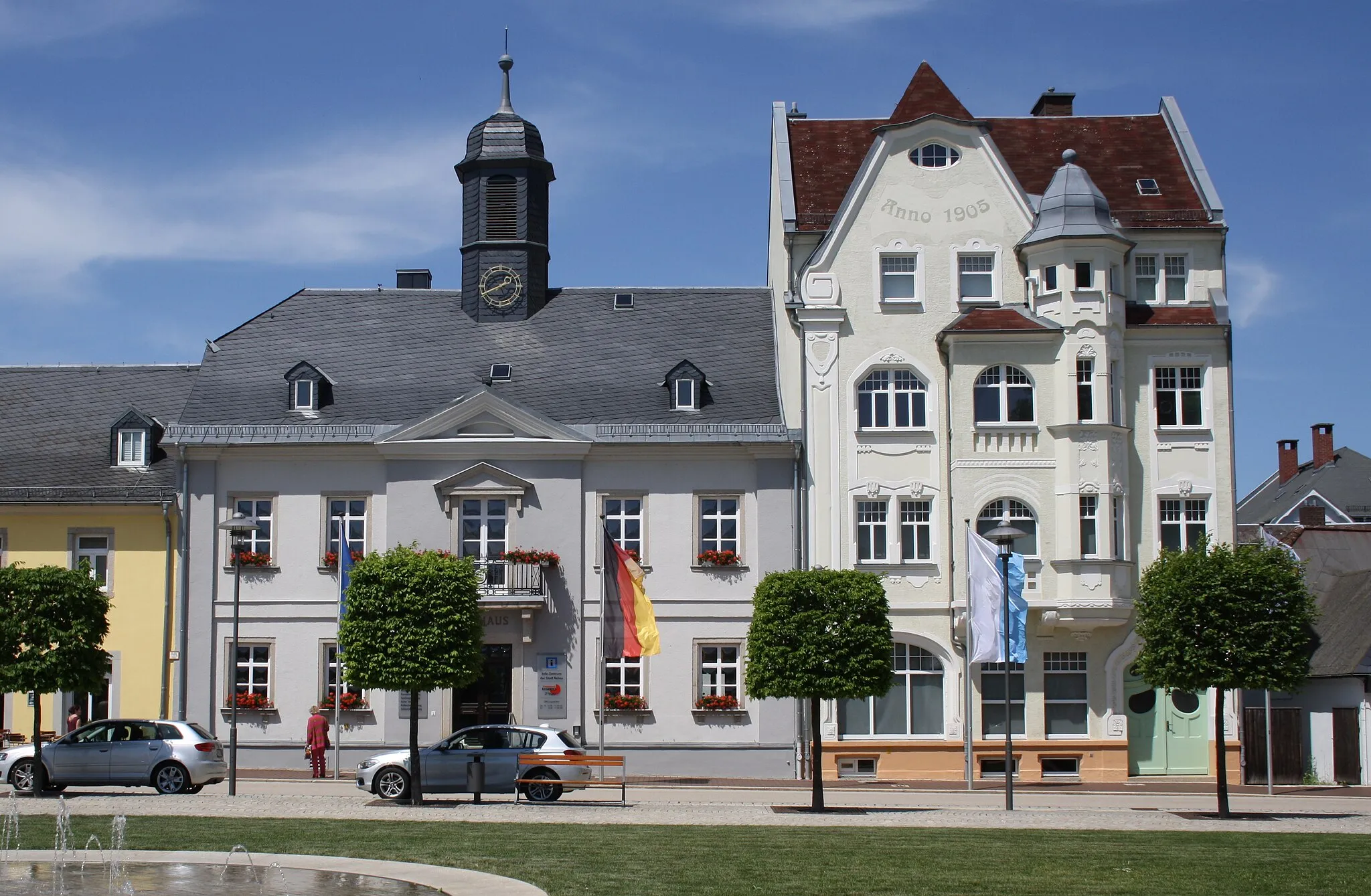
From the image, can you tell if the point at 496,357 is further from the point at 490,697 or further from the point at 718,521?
the point at 490,697

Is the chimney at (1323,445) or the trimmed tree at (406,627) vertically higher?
the chimney at (1323,445)

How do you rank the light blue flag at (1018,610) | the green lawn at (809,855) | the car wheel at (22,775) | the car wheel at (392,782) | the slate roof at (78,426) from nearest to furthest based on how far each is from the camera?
the green lawn at (809,855), the car wheel at (392,782), the car wheel at (22,775), the light blue flag at (1018,610), the slate roof at (78,426)

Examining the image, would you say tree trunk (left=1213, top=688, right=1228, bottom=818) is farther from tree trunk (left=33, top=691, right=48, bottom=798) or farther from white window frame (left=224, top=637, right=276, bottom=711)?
white window frame (left=224, top=637, right=276, bottom=711)

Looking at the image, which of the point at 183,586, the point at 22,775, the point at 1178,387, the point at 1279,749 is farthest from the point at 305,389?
the point at 1279,749

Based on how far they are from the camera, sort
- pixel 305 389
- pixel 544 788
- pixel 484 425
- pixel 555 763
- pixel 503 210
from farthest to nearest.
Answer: pixel 503 210, pixel 305 389, pixel 484 425, pixel 544 788, pixel 555 763

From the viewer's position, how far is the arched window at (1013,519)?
3744 centimetres

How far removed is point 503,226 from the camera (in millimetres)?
43125

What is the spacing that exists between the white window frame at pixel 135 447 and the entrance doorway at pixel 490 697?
10343mm

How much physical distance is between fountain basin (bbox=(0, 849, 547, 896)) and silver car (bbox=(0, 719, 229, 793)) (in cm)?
1085

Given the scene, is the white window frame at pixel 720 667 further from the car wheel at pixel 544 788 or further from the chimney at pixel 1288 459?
the chimney at pixel 1288 459

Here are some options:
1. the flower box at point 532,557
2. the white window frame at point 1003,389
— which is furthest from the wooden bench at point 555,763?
the white window frame at point 1003,389

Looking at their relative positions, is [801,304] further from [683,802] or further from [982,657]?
[683,802]

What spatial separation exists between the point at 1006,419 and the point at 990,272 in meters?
3.81

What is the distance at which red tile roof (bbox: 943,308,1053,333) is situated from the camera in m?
37.5
